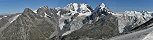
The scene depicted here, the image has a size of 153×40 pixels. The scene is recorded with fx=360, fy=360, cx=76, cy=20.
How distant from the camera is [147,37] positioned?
28.3m

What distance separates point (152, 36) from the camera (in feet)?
94.3

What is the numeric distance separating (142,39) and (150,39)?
1.99 ft

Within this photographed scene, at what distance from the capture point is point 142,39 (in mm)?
27531

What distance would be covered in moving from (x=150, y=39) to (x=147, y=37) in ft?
2.80

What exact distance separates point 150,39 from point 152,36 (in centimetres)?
131

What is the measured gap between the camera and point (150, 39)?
27.5 meters

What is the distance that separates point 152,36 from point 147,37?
24.3 inches

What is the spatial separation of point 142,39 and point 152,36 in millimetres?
1585

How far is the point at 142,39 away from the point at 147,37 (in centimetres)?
98
